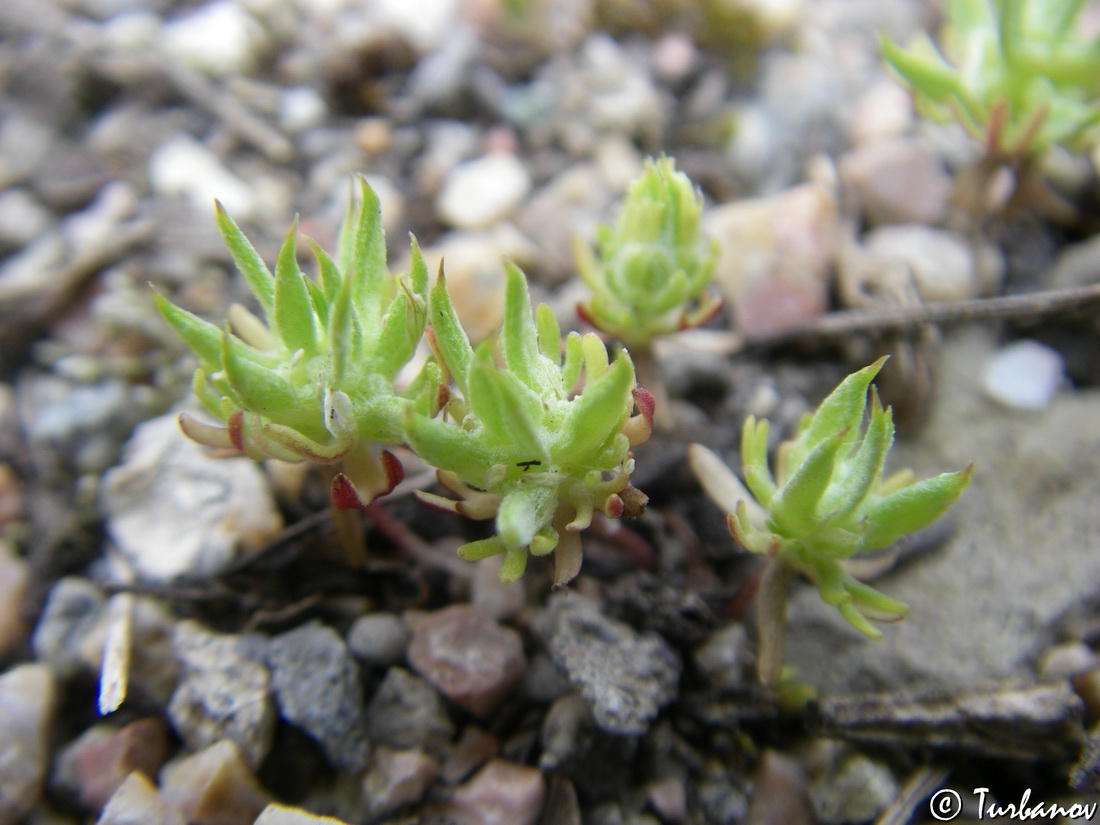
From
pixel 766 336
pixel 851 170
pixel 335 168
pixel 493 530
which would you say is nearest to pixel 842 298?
pixel 766 336

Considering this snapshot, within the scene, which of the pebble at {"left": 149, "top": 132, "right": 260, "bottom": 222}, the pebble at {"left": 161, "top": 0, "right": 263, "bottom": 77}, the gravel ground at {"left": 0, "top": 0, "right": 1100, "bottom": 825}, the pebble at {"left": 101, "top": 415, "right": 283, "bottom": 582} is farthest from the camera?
the pebble at {"left": 161, "top": 0, "right": 263, "bottom": 77}

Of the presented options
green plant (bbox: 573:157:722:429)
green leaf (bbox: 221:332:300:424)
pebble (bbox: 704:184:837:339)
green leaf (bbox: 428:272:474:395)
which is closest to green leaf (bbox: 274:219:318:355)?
green leaf (bbox: 221:332:300:424)

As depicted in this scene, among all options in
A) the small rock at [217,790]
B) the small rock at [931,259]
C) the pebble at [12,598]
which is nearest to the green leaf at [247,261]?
the small rock at [217,790]

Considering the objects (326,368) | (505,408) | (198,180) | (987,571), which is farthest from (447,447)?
(198,180)

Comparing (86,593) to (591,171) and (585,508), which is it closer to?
(585,508)

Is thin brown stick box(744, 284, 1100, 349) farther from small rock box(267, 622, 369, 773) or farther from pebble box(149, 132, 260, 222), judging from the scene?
pebble box(149, 132, 260, 222)
